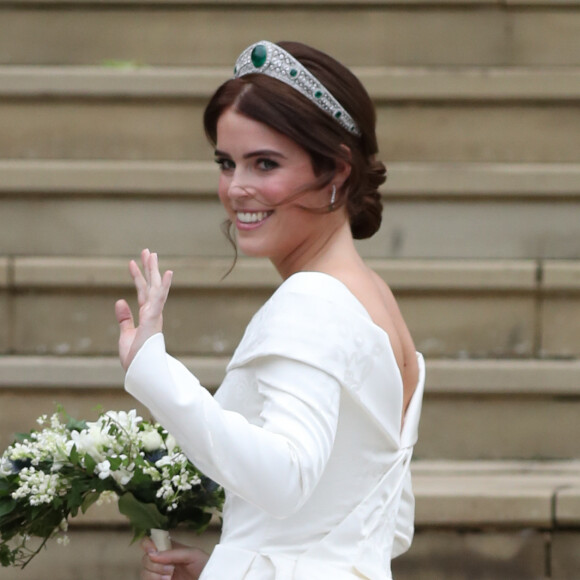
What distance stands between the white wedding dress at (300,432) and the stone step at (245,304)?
2.52 meters

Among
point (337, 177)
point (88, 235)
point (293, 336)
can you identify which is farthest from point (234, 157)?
point (88, 235)

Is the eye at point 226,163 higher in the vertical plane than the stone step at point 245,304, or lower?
higher

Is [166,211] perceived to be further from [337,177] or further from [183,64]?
[337,177]

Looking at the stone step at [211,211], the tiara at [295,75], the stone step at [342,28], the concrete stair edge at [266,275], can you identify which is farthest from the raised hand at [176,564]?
the stone step at [342,28]

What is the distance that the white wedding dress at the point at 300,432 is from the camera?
6.51 feet

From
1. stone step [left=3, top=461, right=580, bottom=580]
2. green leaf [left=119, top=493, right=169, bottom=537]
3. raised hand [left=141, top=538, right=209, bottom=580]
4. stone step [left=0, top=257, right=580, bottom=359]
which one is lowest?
stone step [left=3, top=461, right=580, bottom=580]

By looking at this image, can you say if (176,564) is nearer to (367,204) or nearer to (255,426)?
(255,426)

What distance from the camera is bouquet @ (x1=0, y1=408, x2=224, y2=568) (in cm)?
251

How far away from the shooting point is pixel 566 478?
14.8 ft

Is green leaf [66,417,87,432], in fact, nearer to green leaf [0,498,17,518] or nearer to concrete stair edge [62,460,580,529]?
green leaf [0,498,17,518]

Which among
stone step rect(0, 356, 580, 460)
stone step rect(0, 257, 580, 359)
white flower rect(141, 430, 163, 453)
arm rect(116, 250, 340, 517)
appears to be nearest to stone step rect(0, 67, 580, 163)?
stone step rect(0, 257, 580, 359)

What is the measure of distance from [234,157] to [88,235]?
2895 mm

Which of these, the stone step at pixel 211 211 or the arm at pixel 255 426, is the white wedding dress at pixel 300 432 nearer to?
the arm at pixel 255 426

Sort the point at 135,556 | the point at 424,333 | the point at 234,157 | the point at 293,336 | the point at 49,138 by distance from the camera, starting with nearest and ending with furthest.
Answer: the point at 293,336
the point at 234,157
the point at 135,556
the point at 424,333
the point at 49,138
